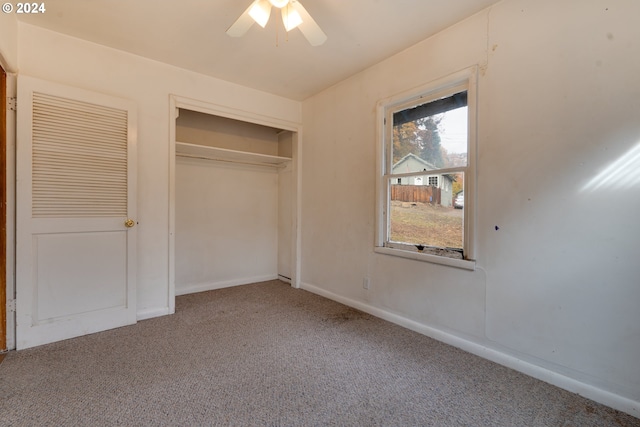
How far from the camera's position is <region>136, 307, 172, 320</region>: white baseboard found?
281 cm

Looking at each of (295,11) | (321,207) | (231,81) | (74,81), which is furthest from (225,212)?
(295,11)

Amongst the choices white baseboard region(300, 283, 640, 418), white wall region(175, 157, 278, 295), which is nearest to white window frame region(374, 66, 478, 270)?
white baseboard region(300, 283, 640, 418)

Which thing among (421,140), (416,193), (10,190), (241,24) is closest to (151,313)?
(10,190)

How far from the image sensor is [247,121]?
11.7 ft

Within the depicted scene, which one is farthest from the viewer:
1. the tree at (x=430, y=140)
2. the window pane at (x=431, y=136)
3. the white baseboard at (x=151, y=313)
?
the white baseboard at (x=151, y=313)

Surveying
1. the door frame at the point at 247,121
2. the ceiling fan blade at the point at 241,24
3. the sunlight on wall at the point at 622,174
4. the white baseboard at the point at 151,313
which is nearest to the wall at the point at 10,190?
the white baseboard at the point at 151,313

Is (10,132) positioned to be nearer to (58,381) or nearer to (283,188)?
Result: (58,381)

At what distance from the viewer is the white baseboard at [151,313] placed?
9.22 feet

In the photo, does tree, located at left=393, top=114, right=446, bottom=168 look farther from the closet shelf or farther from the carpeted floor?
the closet shelf

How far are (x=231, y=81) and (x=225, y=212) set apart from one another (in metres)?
1.67

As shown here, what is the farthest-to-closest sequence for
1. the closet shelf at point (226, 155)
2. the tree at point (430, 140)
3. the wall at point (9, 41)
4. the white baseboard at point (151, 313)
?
the closet shelf at point (226, 155) < the white baseboard at point (151, 313) < the tree at point (430, 140) < the wall at point (9, 41)

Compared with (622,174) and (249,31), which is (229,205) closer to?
(249,31)

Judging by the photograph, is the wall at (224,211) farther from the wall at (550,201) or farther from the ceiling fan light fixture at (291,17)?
the wall at (550,201)

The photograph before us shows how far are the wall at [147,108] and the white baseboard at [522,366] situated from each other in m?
2.20
